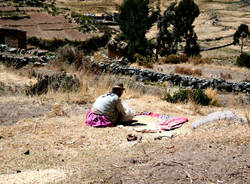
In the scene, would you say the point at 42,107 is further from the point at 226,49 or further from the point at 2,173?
the point at 226,49

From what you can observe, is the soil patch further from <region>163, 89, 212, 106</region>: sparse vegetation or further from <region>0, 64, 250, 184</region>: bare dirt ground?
<region>163, 89, 212, 106</region>: sparse vegetation

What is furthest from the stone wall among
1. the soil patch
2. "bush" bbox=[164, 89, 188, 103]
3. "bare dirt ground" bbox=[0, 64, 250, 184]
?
"bare dirt ground" bbox=[0, 64, 250, 184]

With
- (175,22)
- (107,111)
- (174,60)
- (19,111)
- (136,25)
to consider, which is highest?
(175,22)

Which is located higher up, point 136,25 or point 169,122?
point 136,25

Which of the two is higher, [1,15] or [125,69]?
[1,15]

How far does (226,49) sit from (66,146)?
38.2m

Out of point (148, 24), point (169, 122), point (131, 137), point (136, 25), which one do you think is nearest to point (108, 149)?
point (131, 137)

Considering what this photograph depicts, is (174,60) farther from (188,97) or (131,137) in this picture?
(131,137)

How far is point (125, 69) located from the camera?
17.9 m

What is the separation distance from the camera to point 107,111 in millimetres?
6773

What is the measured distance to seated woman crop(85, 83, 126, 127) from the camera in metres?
6.76

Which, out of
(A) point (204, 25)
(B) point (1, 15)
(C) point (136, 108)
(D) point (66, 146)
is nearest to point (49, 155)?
(D) point (66, 146)

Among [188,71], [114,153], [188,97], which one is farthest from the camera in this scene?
[188,71]

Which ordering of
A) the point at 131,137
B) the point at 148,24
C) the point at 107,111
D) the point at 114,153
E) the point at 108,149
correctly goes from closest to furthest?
1. the point at 114,153
2. the point at 108,149
3. the point at 131,137
4. the point at 107,111
5. the point at 148,24
